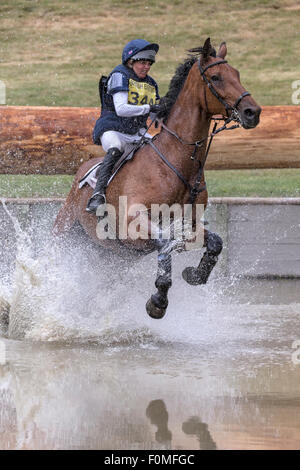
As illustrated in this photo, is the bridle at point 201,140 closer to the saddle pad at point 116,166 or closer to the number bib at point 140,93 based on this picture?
the saddle pad at point 116,166

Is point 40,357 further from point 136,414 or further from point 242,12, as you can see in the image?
point 242,12

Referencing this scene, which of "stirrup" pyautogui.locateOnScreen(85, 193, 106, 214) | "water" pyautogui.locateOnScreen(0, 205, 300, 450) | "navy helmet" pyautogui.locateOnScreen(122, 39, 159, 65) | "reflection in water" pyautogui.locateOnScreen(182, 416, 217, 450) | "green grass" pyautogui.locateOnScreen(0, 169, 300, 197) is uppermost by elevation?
"green grass" pyautogui.locateOnScreen(0, 169, 300, 197)

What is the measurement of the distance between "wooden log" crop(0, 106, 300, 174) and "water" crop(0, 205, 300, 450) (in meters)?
1.42

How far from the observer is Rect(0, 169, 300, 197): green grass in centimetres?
1178

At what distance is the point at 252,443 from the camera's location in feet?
12.6

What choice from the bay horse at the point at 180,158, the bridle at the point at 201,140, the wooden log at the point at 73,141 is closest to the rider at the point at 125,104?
the bay horse at the point at 180,158

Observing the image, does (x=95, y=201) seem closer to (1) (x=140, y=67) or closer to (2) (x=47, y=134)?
(1) (x=140, y=67)

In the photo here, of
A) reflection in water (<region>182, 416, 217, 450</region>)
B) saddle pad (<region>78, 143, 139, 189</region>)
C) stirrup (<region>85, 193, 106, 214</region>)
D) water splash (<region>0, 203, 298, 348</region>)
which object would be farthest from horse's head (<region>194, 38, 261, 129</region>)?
reflection in water (<region>182, 416, 217, 450</region>)

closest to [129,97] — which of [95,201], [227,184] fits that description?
[95,201]

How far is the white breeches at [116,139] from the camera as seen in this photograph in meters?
6.64

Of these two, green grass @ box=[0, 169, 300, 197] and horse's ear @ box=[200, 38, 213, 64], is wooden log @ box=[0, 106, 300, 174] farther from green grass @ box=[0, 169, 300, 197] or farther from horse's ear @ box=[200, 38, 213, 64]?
horse's ear @ box=[200, 38, 213, 64]

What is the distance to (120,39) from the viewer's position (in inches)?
822

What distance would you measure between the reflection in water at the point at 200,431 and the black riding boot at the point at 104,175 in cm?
274
